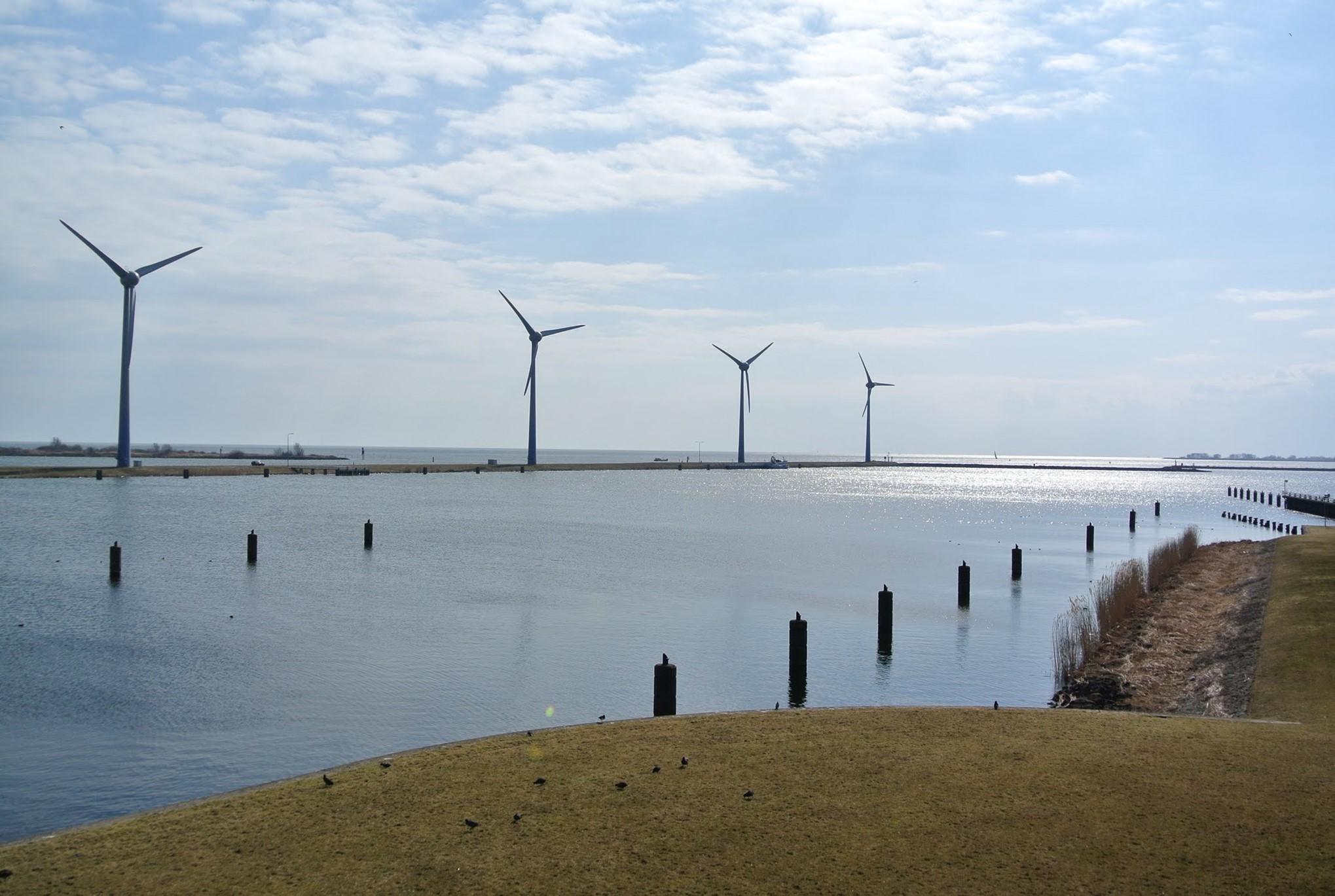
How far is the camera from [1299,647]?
22656mm

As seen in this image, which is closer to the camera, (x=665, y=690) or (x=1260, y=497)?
(x=665, y=690)

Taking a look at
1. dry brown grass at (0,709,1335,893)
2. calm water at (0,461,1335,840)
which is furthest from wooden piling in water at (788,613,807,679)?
dry brown grass at (0,709,1335,893)

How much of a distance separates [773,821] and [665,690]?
289 inches

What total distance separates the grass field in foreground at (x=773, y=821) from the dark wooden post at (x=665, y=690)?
132 inches

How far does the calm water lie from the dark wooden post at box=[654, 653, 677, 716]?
3542 mm

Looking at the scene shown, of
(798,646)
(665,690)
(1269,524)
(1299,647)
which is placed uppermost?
(1299,647)

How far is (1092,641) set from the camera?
28062mm

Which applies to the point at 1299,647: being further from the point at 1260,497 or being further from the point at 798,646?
the point at 1260,497

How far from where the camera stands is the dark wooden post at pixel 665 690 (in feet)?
59.2

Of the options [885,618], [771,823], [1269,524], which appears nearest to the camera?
[771,823]

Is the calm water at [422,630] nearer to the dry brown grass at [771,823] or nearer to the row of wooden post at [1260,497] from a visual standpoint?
the dry brown grass at [771,823]

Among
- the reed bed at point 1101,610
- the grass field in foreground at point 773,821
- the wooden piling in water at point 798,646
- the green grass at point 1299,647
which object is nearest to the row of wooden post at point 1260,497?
the reed bed at point 1101,610

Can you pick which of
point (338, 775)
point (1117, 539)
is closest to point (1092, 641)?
point (338, 775)

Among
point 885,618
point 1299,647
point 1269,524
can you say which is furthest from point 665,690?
point 1269,524
